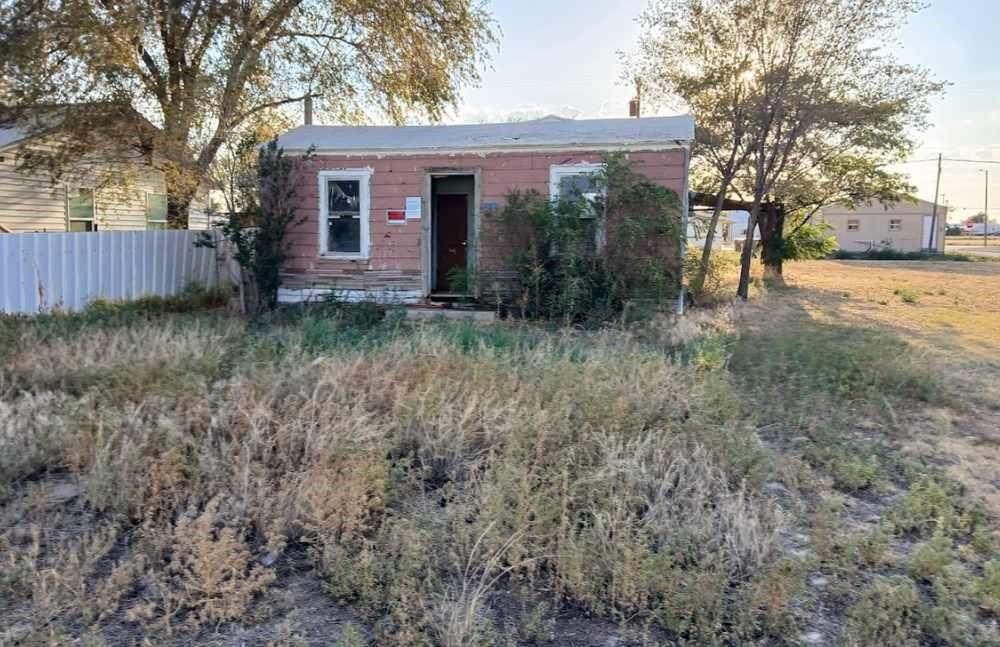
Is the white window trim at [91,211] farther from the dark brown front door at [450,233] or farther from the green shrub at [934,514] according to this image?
the green shrub at [934,514]

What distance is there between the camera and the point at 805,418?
5355 millimetres

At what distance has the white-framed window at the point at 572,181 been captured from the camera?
403 inches

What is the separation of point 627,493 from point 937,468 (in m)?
2.38

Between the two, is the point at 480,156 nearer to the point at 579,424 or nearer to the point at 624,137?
the point at 624,137

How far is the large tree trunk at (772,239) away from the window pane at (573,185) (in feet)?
31.4

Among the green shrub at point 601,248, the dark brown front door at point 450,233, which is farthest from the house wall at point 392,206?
the dark brown front door at point 450,233

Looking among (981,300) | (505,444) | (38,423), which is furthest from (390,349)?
(981,300)

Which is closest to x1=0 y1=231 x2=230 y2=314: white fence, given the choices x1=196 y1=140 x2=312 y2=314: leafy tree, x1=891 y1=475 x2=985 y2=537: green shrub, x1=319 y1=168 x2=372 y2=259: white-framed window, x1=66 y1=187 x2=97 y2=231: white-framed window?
x1=196 y1=140 x2=312 y2=314: leafy tree

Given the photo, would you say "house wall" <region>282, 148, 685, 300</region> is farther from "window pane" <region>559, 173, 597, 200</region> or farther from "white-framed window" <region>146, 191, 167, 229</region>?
"white-framed window" <region>146, 191, 167, 229</region>

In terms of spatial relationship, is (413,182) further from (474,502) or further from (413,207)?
(474,502)

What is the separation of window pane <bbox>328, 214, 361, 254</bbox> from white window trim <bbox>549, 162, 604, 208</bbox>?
3263 millimetres

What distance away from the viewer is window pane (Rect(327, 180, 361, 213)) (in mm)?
11297

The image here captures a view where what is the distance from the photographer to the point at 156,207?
17.9 m

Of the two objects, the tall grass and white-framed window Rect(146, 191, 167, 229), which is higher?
white-framed window Rect(146, 191, 167, 229)
